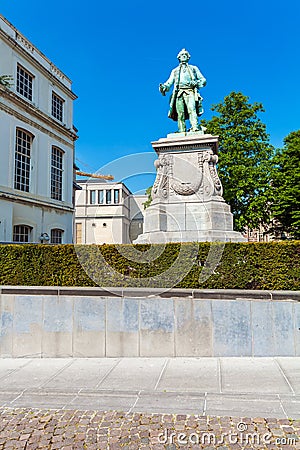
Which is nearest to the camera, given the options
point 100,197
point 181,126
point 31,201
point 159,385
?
point 159,385

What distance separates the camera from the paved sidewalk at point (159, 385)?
438cm

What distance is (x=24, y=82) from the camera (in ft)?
74.6

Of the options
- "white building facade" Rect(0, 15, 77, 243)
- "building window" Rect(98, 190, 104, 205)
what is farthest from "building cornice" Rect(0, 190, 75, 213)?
"building window" Rect(98, 190, 104, 205)

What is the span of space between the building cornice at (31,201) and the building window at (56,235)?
64.3 inches

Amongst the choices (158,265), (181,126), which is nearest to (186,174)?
(181,126)

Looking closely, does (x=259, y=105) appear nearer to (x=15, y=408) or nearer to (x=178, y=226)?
(x=178, y=226)

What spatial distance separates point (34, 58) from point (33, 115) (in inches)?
165

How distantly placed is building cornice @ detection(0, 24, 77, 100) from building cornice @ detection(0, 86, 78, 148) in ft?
11.1

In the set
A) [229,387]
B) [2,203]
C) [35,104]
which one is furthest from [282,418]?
[35,104]

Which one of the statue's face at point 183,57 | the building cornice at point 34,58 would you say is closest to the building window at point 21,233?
the building cornice at point 34,58

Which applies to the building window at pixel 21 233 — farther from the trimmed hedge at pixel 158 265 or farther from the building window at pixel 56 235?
the trimmed hedge at pixel 158 265

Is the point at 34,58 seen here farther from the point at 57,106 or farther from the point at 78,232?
the point at 78,232

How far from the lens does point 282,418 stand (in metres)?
3.98

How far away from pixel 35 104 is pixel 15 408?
2284 cm
